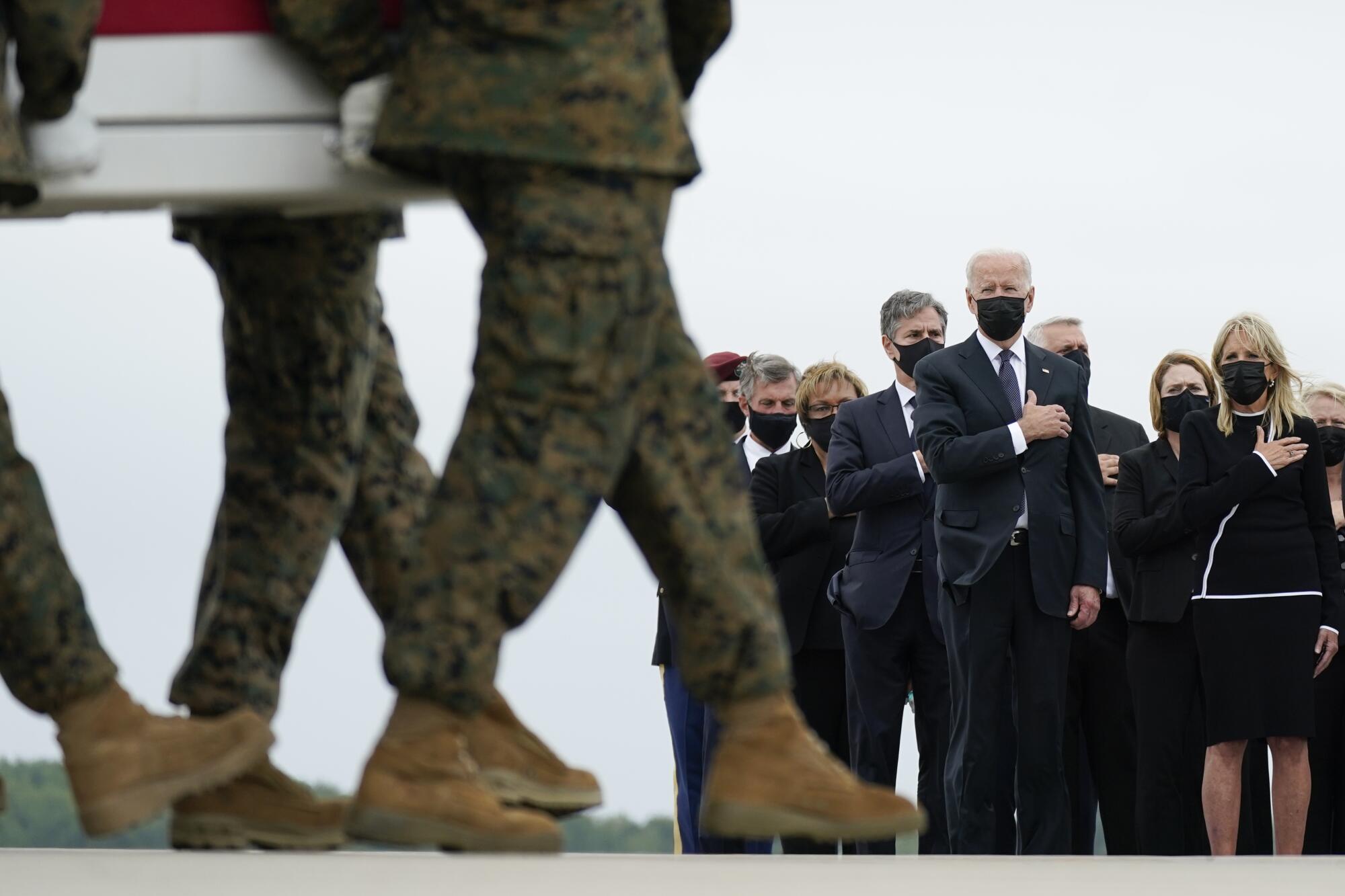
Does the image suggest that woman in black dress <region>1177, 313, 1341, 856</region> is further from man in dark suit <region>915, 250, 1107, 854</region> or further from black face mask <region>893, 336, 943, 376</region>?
black face mask <region>893, 336, 943, 376</region>

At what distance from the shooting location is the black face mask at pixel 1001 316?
6.39m

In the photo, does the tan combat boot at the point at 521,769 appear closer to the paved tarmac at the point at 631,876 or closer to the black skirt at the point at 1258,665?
the paved tarmac at the point at 631,876

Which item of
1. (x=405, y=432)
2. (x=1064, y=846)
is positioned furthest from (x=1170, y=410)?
(x=405, y=432)

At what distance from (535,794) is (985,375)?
10.9ft

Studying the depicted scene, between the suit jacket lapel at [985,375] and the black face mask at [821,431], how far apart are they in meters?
0.90

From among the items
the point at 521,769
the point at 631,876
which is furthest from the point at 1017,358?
the point at 631,876

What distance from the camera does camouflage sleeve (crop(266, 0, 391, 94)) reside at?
2.74 m

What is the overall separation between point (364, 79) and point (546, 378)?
48cm

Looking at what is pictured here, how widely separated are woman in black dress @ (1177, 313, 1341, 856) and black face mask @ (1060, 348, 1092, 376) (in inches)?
33.1

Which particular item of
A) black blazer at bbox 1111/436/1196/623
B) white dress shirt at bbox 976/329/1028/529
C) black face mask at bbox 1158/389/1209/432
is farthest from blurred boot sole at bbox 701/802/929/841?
black face mask at bbox 1158/389/1209/432

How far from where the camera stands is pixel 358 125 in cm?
277

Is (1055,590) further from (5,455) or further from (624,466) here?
(5,455)

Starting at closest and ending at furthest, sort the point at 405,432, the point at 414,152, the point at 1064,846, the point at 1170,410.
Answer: the point at 414,152
the point at 405,432
the point at 1064,846
the point at 1170,410

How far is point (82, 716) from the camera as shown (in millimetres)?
2973
